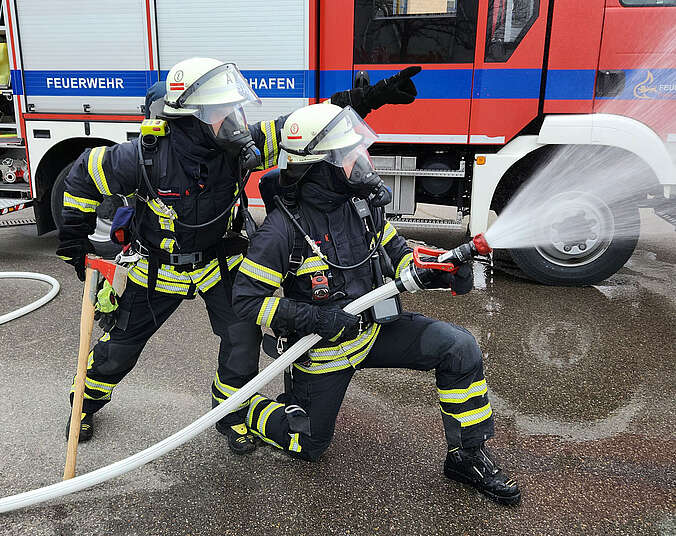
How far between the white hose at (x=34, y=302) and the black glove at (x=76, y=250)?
213 centimetres

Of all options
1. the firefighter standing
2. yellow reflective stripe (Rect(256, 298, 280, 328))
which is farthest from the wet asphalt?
yellow reflective stripe (Rect(256, 298, 280, 328))

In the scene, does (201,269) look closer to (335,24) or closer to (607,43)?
(335,24)

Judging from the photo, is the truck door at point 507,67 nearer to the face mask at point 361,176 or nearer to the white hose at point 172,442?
the face mask at point 361,176

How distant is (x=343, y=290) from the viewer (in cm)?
276

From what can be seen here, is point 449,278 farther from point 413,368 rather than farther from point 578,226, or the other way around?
point 578,226

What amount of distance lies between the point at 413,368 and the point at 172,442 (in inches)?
44.9

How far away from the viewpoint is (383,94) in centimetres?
348

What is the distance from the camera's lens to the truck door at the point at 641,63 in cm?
503

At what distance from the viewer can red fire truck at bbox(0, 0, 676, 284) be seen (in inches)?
204

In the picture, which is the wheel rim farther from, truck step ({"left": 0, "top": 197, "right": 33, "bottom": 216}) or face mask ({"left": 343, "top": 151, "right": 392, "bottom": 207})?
truck step ({"left": 0, "top": 197, "right": 33, "bottom": 216})

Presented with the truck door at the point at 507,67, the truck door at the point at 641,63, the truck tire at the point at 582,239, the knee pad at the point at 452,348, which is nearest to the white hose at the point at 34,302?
the knee pad at the point at 452,348

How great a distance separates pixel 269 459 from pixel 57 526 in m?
0.97

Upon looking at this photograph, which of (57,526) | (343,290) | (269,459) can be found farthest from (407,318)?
(57,526)

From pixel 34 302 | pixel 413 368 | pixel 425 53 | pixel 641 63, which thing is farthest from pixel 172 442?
pixel 641 63
